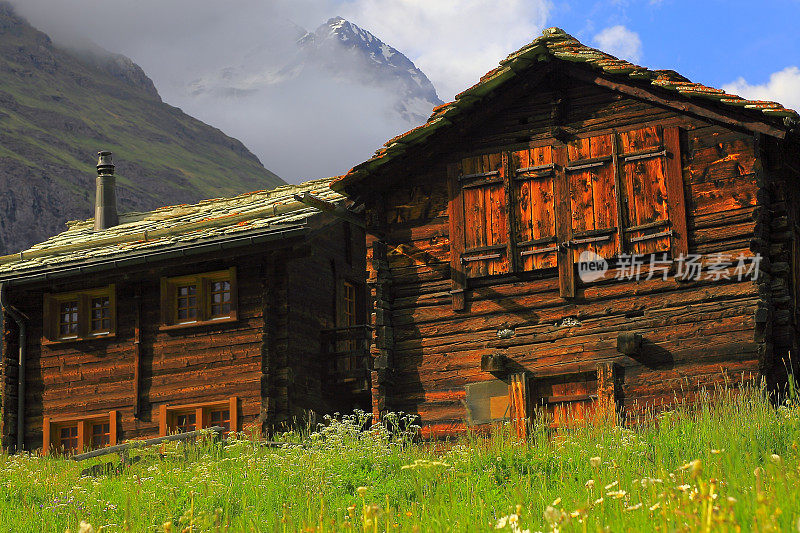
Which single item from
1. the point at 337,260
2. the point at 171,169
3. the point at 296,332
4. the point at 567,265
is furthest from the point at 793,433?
the point at 171,169

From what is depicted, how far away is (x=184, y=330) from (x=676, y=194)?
1042 cm

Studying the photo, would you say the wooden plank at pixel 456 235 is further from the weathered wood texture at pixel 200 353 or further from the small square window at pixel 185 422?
the small square window at pixel 185 422

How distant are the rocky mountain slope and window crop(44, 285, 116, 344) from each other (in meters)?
69.6

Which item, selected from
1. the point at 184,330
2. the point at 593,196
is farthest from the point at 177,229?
the point at 593,196

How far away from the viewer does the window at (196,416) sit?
1931cm

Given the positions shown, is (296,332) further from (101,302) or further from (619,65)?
(619,65)

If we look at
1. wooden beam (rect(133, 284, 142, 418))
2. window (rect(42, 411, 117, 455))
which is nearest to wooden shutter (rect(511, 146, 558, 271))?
wooden beam (rect(133, 284, 142, 418))

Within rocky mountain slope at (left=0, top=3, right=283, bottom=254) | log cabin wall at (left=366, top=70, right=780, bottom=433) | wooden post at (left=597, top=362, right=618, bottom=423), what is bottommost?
wooden post at (left=597, top=362, right=618, bottom=423)

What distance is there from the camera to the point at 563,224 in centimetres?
1571

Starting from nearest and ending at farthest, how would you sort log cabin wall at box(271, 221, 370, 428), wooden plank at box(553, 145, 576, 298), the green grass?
the green grass → wooden plank at box(553, 145, 576, 298) → log cabin wall at box(271, 221, 370, 428)

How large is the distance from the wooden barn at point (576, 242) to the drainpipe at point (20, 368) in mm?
8863

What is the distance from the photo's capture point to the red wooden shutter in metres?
16.1

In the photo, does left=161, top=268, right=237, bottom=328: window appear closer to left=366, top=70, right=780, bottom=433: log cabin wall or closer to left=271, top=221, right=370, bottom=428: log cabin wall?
left=271, top=221, right=370, bottom=428: log cabin wall

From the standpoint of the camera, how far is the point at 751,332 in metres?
14.3
